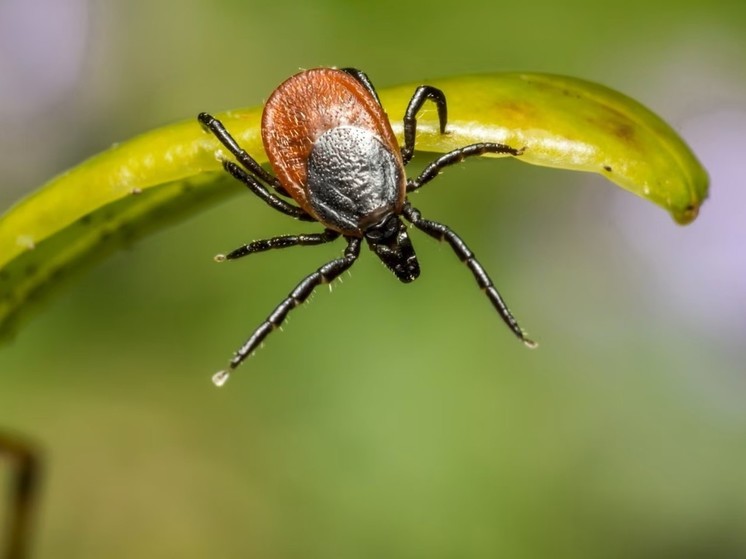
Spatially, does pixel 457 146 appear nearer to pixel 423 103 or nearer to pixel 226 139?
pixel 423 103

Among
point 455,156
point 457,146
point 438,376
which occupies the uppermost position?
point 438,376

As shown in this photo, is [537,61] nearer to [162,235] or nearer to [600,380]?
[600,380]

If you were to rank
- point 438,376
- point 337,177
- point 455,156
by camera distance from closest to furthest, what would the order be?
point 455,156 < point 337,177 < point 438,376

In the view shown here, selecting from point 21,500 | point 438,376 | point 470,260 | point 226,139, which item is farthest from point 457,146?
point 438,376

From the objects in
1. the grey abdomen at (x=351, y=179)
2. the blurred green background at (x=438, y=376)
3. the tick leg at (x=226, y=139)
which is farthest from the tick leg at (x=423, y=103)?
the blurred green background at (x=438, y=376)

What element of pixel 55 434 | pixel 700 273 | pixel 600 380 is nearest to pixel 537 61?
pixel 700 273
